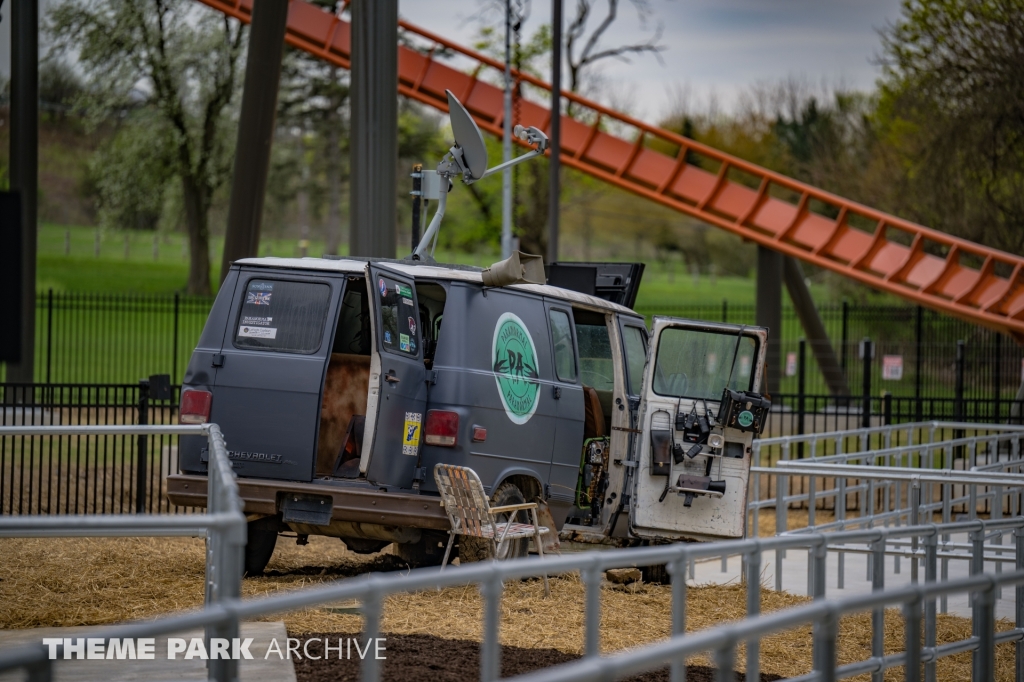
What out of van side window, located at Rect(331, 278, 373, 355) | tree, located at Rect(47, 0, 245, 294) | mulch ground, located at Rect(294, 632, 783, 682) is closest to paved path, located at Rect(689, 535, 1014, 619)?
van side window, located at Rect(331, 278, 373, 355)

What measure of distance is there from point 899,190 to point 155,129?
2330 centimetres

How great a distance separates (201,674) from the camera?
5.95m

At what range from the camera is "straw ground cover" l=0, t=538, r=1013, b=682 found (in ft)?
25.5

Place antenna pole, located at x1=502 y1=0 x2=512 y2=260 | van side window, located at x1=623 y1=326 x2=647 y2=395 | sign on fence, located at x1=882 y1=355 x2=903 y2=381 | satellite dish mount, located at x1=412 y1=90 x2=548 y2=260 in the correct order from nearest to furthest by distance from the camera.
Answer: van side window, located at x1=623 y1=326 x2=647 y2=395
satellite dish mount, located at x1=412 y1=90 x2=548 y2=260
antenna pole, located at x1=502 y1=0 x2=512 y2=260
sign on fence, located at x1=882 y1=355 x2=903 y2=381

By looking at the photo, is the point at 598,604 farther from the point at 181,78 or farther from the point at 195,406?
the point at 181,78

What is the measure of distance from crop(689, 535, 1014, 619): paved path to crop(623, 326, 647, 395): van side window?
6.71ft

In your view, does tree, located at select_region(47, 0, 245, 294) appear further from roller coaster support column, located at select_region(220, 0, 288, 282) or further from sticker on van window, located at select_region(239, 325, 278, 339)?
sticker on van window, located at select_region(239, 325, 278, 339)

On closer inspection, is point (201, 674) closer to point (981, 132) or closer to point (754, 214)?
point (754, 214)

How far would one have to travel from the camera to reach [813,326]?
26.0 metres

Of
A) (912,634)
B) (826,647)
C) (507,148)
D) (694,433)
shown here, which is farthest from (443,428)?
(507,148)

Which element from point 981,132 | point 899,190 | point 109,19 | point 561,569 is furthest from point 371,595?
point 109,19

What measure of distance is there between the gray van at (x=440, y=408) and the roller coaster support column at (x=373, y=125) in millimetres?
5442

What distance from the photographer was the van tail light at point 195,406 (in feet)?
28.0

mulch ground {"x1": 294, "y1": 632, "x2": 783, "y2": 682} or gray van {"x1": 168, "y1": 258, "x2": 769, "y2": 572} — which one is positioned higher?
gray van {"x1": 168, "y1": 258, "x2": 769, "y2": 572}
